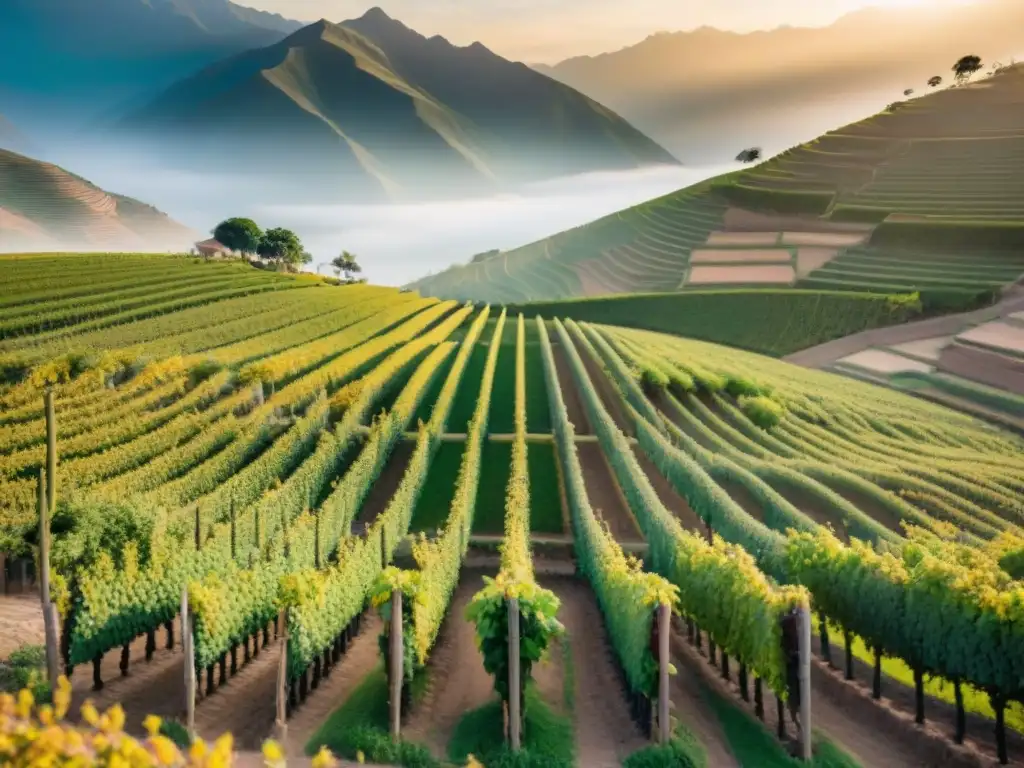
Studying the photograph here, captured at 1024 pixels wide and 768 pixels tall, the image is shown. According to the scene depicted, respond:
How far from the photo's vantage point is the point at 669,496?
22.6 metres

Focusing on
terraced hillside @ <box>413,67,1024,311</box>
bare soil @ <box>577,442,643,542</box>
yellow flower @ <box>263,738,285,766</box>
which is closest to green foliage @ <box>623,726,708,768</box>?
yellow flower @ <box>263,738,285,766</box>

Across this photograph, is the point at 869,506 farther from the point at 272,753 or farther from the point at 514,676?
the point at 272,753

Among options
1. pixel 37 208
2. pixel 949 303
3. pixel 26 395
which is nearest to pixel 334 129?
pixel 37 208

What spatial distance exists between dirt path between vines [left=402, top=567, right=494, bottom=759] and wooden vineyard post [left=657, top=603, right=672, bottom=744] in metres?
2.97

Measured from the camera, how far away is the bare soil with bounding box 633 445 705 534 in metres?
21.0

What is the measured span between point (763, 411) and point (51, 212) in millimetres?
55426

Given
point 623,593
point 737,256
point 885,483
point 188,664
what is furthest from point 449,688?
point 737,256

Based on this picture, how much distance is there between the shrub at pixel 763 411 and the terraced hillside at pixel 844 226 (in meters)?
33.4

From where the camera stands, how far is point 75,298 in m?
34.2

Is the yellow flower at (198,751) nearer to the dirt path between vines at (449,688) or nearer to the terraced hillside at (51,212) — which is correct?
the dirt path between vines at (449,688)

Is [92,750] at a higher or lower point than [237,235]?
lower

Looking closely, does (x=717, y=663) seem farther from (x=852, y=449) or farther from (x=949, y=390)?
(x=949, y=390)

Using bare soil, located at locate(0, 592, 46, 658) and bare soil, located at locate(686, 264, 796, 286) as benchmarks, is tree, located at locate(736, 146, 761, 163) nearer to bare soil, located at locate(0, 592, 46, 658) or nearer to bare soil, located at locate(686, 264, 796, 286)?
bare soil, located at locate(686, 264, 796, 286)

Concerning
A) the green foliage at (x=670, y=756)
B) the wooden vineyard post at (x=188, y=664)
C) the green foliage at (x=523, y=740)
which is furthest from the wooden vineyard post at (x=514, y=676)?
the wooden vineyard post at (x=188, y=664)
